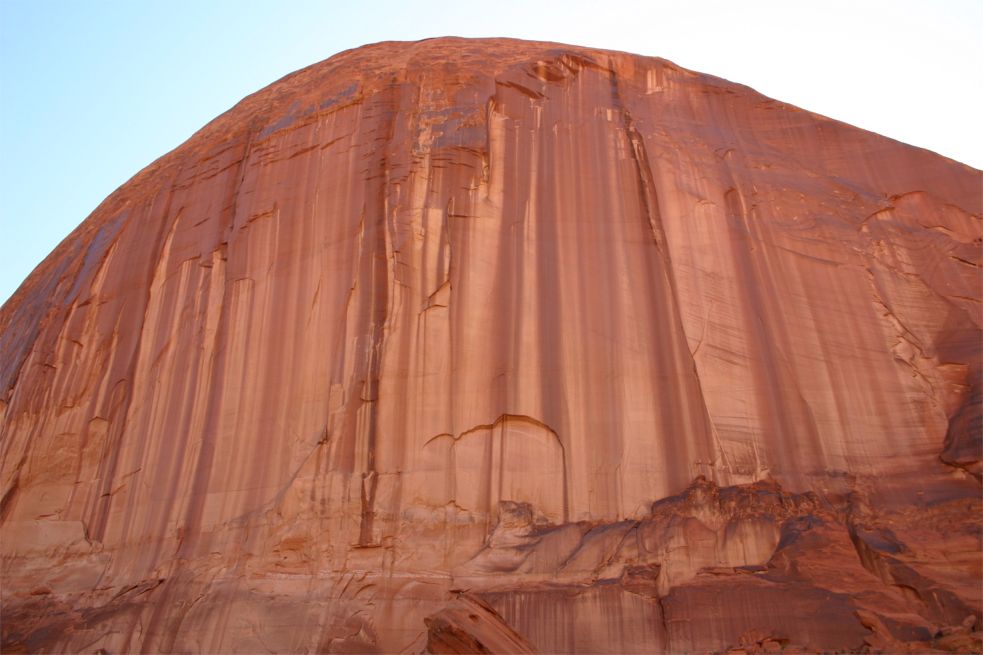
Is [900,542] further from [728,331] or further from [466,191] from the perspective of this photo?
[466,191]

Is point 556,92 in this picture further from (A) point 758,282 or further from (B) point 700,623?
(B) point 700,623

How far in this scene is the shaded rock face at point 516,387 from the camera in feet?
42.2

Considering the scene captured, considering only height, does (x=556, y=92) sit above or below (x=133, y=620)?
above

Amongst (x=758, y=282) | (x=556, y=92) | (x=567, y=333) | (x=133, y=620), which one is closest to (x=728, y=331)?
(x=758, y=282)

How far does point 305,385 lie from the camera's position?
15492 millimetres

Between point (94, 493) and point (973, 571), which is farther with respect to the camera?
point (94, 493)

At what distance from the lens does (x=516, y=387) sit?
579 inches

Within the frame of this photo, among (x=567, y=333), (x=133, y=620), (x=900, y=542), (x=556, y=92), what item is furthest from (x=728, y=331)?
(x=133, y=620)

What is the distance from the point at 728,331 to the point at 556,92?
5.86 metres

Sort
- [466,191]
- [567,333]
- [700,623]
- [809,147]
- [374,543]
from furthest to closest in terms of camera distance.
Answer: [809,147], [466,191], [567,333], [374,543], [700,623]

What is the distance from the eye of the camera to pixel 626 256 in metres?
15.9

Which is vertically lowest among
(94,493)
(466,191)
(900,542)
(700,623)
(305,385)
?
(700,623)

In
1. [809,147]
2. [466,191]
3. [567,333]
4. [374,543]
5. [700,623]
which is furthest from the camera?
[809,147]

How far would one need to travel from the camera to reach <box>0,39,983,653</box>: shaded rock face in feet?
42.2
